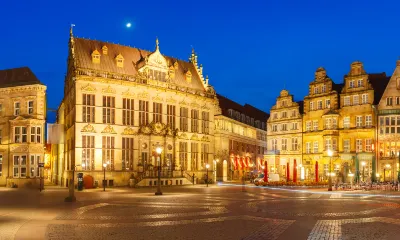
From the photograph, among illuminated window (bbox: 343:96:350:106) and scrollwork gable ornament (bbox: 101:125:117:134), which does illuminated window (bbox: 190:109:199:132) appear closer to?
scrollwork gable ornament (bbox: 101:125:117:134)

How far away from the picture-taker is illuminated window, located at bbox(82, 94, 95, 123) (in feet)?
188

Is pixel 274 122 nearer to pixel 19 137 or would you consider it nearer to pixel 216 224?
pixel 19 137

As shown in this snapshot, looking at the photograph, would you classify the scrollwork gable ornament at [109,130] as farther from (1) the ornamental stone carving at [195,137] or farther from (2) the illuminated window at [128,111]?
(1) the ornamental stone carving at [195,137]

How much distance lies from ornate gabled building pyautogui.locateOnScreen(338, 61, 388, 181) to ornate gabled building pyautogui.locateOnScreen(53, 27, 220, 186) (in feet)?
67.3

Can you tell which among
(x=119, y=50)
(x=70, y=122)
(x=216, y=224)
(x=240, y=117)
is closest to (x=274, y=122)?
(x=240, y=117)

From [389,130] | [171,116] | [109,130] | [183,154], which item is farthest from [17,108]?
[389,130]

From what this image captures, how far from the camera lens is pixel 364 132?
6469 centimetres

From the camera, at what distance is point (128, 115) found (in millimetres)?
61250

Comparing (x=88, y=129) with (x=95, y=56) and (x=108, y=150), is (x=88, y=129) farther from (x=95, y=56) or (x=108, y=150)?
(x=95, y=56)

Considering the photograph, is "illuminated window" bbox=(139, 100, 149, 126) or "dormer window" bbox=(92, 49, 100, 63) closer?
"dormer window" bbox=(92, 49, 100, 63)

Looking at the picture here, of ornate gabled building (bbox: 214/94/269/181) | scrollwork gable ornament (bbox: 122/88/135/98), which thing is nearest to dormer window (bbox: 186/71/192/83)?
scrollwork gable ornament (bbox: 122/88/135/98)

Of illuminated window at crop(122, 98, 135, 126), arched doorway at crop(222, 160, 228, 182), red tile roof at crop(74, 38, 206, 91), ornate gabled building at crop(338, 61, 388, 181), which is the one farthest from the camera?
arched doorway at crop(222, 160, 228, 182)

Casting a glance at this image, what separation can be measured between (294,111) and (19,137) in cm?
4108

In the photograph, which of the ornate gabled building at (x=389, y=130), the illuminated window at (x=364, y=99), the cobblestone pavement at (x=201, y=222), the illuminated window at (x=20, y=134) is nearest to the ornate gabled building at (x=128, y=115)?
the illuminated window at (x=20, y=134)
